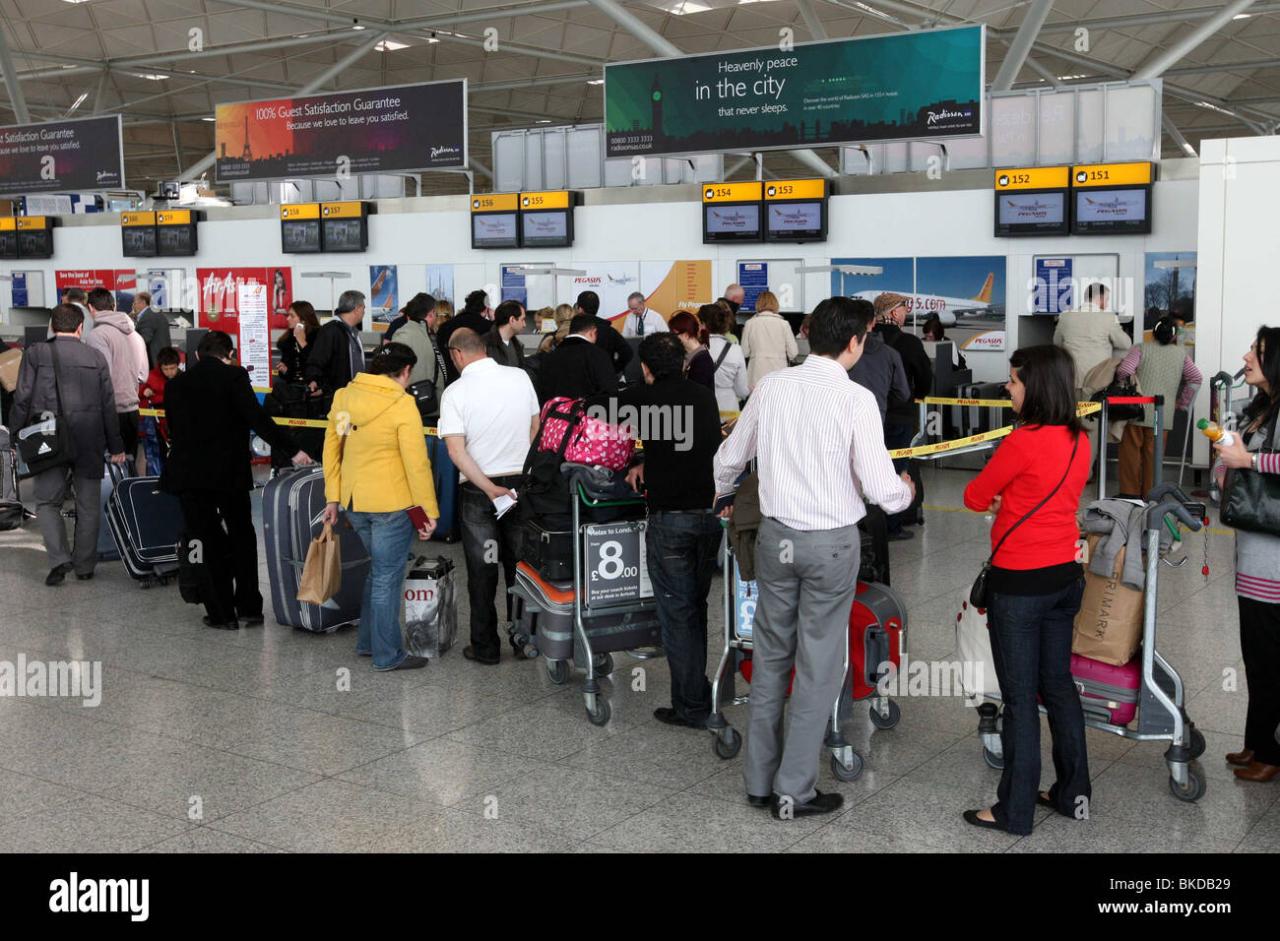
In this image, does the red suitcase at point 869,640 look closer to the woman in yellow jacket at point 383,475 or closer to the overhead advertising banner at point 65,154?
the woman in yellow jacket at point 383,475

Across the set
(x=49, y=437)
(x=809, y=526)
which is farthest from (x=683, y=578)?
(x=49, y=437)

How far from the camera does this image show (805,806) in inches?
173

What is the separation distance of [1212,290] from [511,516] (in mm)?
6975

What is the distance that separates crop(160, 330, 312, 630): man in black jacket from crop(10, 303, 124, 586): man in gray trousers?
53.7 inches

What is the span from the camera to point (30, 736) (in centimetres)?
529

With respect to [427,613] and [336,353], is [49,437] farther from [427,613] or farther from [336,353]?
[427,613]

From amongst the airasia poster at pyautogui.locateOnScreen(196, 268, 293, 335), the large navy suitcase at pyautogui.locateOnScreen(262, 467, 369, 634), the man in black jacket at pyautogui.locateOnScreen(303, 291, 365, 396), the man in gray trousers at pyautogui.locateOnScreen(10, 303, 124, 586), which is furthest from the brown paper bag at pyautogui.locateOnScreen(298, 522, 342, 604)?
the airasia poster at pyautogui.locateOnScreen(196, 268, 293, 335)

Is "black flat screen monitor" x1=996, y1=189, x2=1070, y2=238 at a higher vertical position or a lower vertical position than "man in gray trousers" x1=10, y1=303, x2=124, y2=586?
higher

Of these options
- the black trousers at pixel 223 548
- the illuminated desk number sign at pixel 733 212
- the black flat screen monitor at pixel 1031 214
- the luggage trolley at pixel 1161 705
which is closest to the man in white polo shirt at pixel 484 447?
→ the black trousers at pixel 223 548

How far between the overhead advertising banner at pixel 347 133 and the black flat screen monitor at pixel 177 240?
Result: 0.91 metres

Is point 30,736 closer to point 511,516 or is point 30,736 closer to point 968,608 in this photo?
Result: point 511,516

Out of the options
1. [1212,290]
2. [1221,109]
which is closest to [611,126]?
[1212,290]

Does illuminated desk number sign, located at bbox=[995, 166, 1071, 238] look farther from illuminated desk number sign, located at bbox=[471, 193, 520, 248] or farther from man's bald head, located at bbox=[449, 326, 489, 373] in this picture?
man's bald head, located at bbox=[449, 326, 489, 373]

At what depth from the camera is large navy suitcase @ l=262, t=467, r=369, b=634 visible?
22.7 feet
